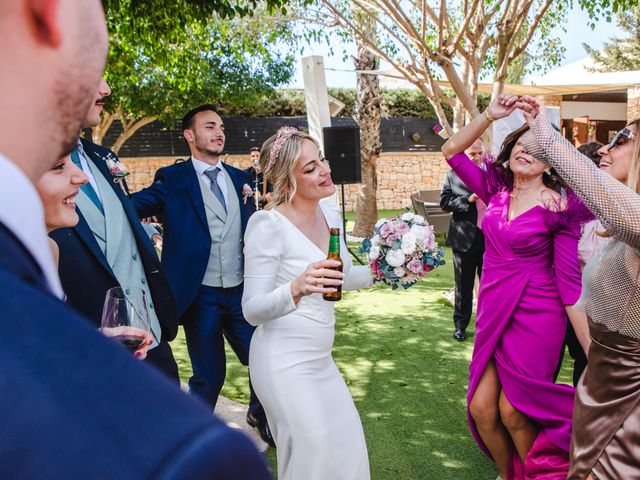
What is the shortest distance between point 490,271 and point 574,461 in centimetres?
157

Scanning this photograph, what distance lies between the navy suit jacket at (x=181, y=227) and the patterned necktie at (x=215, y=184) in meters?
0.13

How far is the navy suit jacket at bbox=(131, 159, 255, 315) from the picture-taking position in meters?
4.28

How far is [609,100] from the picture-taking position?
22188 millimetres

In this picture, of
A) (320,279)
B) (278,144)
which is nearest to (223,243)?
(278,144)

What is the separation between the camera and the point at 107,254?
289 cm

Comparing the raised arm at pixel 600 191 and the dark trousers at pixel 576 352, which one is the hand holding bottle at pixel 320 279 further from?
the dark trousers at pixel 576 352

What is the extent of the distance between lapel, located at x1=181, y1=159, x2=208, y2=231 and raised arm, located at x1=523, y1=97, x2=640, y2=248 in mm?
2650

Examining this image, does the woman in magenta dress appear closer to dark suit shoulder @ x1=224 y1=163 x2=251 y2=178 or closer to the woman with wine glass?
dark suit shoulder @ x1=224 y1=163 x2=251 y2=178

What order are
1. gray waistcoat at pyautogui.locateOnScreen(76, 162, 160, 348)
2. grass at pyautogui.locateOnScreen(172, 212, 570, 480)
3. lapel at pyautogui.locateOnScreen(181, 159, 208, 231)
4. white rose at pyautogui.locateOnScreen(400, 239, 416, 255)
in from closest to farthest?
gray waistcoat at pyautogui.locateOnScreen(76, 162, 160, 348)
white rose at pyautogui.locateOnScreen(400, 239, 416, 255)
grass at pyautogui.locateOnScreen(172, 212, 570, 480)
lapel at pyautogui.locateOnScreen(181, 159, 208, 231)

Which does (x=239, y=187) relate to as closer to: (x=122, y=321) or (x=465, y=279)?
(x=122, y=321)

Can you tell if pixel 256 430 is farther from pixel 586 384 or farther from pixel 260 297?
pixel 586 384

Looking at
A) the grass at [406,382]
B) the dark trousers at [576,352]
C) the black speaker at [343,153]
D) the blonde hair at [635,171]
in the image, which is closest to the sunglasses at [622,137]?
the blonde hair at [635,171]

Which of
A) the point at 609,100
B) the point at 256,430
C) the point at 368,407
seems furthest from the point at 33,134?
the point at 609,100

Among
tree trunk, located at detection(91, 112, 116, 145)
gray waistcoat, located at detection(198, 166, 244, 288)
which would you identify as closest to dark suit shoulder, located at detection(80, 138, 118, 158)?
gray waistcoat, located at detection(198, 166, 244, 288)
